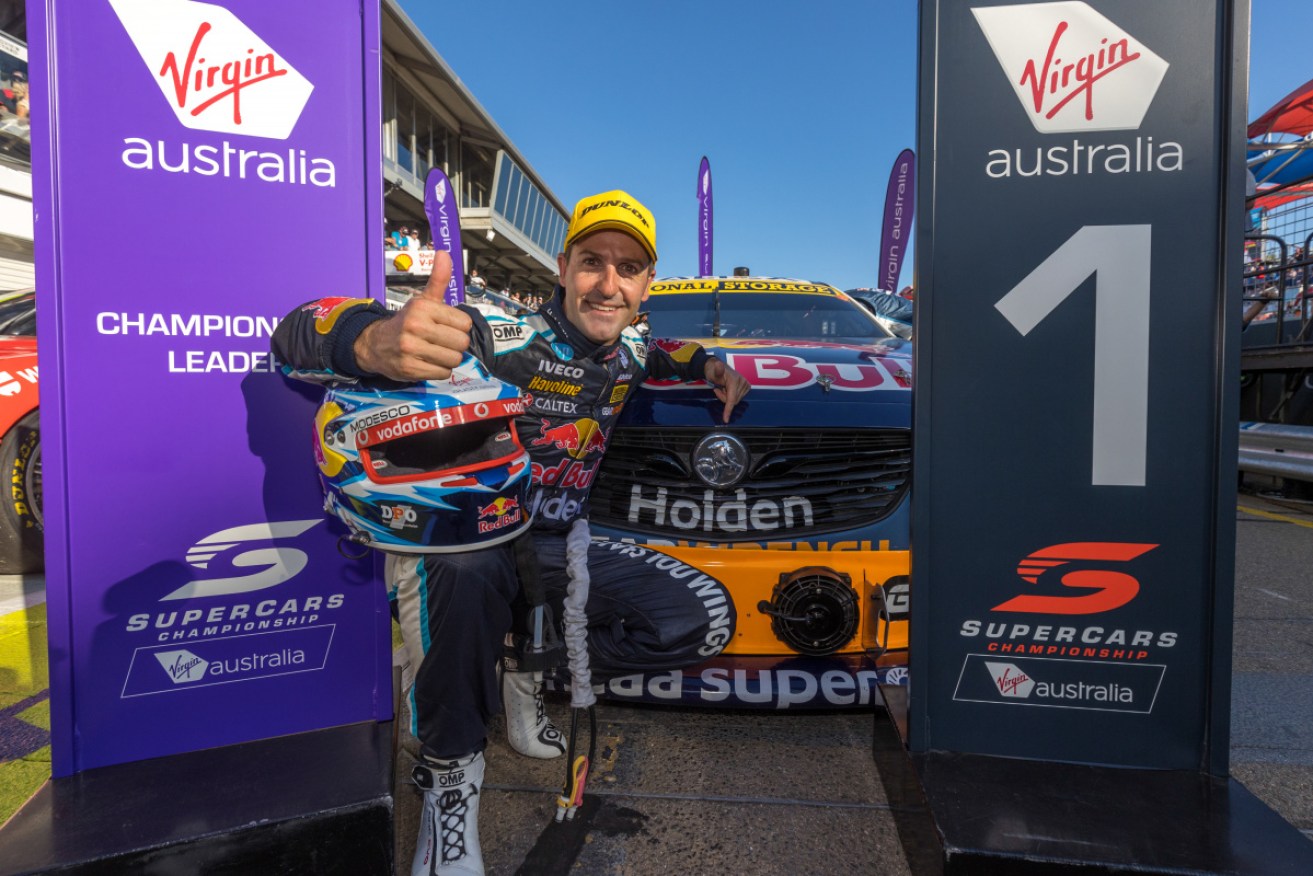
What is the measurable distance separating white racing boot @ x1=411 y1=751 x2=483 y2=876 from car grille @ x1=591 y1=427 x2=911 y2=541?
2.45 ft

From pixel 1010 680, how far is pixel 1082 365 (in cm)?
62

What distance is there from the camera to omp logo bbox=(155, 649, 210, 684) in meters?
1.45

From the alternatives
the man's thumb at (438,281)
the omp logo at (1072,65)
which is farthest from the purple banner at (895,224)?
the man's thumb at (438,281)

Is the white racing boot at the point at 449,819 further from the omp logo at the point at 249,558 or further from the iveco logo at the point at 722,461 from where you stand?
the iveco logo at the point at 722,461

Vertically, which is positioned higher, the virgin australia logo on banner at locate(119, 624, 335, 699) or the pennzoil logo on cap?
the pennzoil logo on cap

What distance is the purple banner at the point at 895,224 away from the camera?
10.5m

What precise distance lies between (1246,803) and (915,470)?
82cm

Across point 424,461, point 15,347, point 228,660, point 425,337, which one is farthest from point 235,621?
point 15,347

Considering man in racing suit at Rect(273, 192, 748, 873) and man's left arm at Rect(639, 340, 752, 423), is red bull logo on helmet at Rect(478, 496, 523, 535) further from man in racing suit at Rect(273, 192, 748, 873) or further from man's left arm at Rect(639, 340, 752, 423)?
man's left arm at Rect(639, 340, 752, 423)

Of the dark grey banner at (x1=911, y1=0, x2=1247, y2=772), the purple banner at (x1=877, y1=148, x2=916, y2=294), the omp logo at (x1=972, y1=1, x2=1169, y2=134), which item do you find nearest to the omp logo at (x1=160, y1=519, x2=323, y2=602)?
the dark grey banner at (x1=911, y1=0, x2=1247, y2=772)

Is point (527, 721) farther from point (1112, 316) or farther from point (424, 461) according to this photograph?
point (1112, 316)

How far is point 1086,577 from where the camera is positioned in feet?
4.21

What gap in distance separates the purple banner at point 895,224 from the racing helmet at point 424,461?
9.96 metres

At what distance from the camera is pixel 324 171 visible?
1.49 metres
